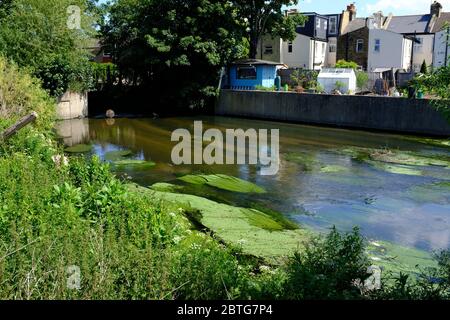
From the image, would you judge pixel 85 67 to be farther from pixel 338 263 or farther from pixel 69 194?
pixel 338 263

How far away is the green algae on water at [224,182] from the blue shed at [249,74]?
18.3 metres

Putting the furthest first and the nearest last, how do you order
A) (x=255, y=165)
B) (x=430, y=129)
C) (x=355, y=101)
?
1. (x=355, y=101)
2. (x=430, y=129)
3. (x=255, y=165)

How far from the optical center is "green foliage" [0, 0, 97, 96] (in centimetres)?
2686

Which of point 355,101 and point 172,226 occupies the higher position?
point 355,101

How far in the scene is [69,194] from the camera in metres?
7.61

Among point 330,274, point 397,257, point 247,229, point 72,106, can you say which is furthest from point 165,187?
point 72,106

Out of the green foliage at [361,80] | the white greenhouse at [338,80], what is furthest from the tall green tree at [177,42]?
the green foliage at [361,80]

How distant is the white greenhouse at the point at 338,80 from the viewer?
31094 millimetres

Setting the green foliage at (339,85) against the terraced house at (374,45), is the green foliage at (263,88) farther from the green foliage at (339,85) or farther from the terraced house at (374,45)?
the terraced house at (374,45)

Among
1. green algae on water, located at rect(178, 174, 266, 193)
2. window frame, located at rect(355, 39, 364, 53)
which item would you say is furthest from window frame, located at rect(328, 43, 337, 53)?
green algae on water, located at rect(178, 174, 266, 193)

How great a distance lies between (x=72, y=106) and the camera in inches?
1185
